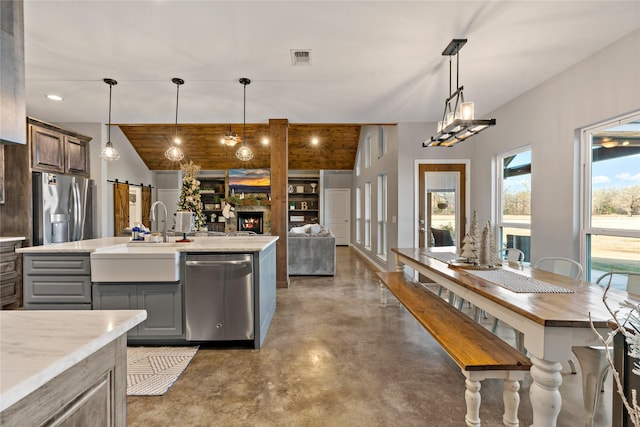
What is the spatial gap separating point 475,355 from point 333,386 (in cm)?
104

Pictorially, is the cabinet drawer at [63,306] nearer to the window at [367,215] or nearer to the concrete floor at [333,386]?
the concrete floor at [333,386]

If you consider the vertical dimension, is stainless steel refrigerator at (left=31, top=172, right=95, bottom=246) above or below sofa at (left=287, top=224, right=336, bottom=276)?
above

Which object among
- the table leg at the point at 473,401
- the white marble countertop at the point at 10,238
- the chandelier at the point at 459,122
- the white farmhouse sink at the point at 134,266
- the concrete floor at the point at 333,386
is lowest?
the concrete floor at the point at 333,386

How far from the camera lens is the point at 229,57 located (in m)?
3.01

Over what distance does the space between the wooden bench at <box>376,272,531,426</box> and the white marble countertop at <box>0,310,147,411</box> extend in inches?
62.5

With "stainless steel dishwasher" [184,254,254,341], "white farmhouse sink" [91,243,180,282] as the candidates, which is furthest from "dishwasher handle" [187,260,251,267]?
"white farmhouse sink" [91,243,180,282]

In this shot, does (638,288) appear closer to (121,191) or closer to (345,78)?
(345,78)

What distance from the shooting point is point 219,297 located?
2.87 meters

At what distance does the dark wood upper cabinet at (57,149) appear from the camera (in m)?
4.13

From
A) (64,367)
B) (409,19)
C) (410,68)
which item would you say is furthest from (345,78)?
(64,367)

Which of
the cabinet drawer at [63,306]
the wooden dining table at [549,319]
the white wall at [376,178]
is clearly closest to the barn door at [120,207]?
the cabinet drawer at [63,306]

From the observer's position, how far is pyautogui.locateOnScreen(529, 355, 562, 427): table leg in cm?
142

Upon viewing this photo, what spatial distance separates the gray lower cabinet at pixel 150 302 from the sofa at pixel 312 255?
3288 millimetres

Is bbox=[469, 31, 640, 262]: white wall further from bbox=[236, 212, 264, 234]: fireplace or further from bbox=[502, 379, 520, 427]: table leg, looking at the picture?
bbox=[236, 212, 264, 234]: fireplace
